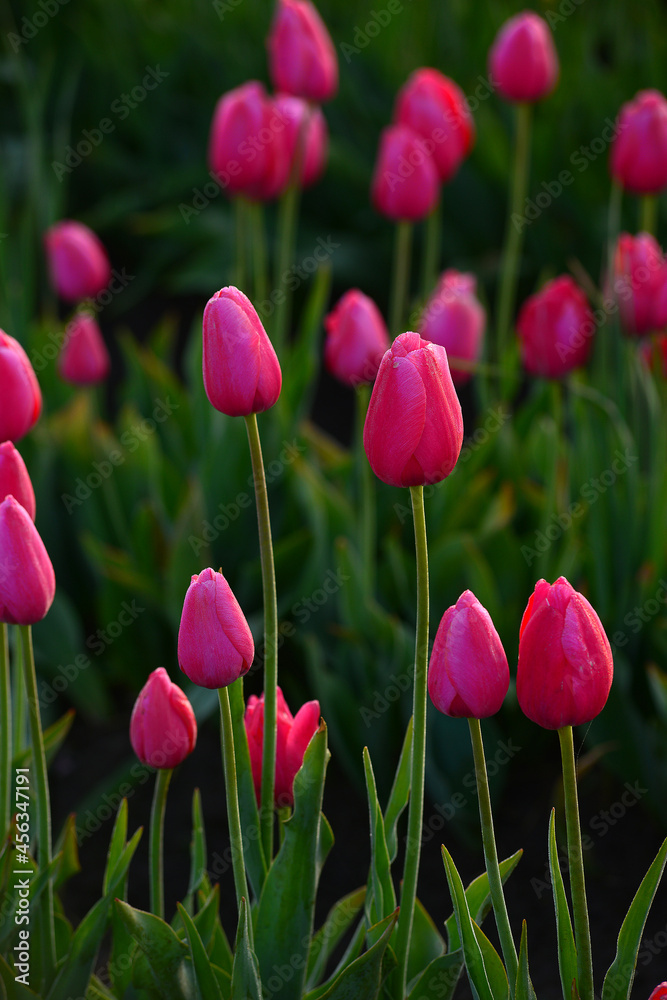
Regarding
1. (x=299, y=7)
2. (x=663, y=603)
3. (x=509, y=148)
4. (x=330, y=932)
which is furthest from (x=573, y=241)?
(x=330, y=932)

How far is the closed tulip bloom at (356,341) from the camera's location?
5.29 ft

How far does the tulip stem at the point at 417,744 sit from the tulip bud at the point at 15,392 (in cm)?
42

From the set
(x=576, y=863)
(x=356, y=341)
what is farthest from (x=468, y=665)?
(x=356, y=341)

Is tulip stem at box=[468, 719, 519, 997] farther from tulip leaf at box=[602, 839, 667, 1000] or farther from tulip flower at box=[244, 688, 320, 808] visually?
tulip flower at box=[244, 688, 320, 808]

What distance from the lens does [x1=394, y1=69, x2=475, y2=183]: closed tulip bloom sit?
201 cm

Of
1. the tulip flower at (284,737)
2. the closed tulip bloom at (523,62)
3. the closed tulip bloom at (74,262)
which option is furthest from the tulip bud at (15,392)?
the closed tulip bloom at (523,62)

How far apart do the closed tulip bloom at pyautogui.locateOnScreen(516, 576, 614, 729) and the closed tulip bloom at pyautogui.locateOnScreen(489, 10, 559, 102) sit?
4.79ft

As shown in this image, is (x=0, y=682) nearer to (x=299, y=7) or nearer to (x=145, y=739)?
(x=145, y=739)

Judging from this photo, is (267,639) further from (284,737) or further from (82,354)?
(82,354)

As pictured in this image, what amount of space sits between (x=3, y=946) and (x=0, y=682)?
252 mm

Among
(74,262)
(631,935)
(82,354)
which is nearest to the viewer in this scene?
(631,935)

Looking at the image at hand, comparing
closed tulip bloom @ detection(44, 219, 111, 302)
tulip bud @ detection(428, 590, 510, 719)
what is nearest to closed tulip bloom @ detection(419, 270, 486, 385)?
closed tulip bloom @ detection(44, 219, 111, 302)

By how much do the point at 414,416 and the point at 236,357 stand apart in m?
0.16

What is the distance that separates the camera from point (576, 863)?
0.86 m
